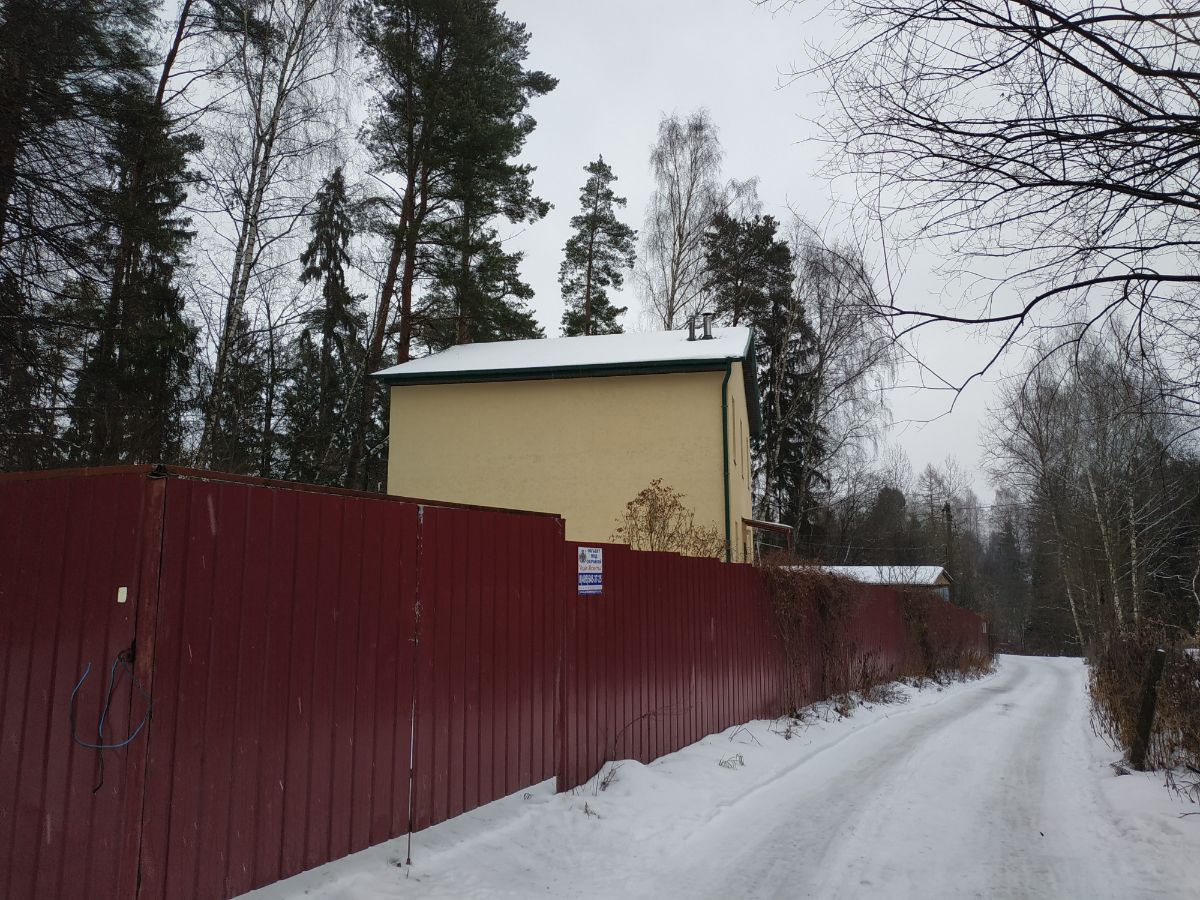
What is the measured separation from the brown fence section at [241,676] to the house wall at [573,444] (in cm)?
957

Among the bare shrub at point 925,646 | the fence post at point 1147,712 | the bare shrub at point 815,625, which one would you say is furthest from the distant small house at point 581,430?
the fence post at point 1147,712

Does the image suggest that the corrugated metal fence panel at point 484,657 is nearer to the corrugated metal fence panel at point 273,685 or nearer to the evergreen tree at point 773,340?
the corrugated metal fence panel at point 273,685

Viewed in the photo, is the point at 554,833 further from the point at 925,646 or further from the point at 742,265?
the point at 742,265

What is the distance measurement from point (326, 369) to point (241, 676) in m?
21.1

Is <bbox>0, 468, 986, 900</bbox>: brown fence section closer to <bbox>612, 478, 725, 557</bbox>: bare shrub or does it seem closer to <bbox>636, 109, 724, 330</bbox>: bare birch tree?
<bbox>612, 478, 725, 557</bbox>: bare shrub

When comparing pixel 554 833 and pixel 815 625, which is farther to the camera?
pixel 815 625

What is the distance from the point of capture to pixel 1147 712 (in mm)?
7840

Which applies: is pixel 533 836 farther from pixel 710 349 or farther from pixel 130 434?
pixel 130 434

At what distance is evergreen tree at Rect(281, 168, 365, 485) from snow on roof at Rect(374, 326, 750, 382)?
389 cm

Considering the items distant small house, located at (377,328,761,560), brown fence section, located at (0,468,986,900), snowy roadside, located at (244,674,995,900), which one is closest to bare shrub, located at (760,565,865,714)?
distant small house, located at (377,328,761,560)

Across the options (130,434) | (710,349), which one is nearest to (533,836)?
(710,349)

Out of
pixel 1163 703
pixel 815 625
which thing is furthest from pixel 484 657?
pixel 815 625

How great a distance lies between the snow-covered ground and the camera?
4.61m

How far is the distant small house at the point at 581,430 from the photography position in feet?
50.6
